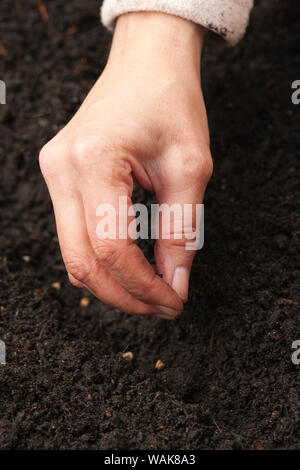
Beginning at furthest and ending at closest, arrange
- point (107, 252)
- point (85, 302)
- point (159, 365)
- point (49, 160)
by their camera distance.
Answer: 1. point (85, 302)
2. point (159, 365)
3. point (49, 160)
4. point (107, 252)

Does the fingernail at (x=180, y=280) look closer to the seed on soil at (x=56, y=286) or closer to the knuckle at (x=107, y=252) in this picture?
the knuckle at (x=107, y=252)

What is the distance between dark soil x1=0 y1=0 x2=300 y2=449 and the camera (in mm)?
1099

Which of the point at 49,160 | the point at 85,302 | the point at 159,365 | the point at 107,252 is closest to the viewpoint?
the point at 107,252

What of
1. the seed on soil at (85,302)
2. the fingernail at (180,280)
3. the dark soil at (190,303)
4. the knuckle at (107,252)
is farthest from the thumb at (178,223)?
the seed on soil at (85,302)

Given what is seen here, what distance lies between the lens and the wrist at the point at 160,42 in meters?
1.17

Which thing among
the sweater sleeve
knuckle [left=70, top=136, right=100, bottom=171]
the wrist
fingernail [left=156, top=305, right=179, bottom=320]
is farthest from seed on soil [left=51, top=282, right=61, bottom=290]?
the sweater sleeve

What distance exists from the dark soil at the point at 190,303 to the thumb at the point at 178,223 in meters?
0.24

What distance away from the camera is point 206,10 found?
1180mm

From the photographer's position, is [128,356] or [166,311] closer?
[166,311]

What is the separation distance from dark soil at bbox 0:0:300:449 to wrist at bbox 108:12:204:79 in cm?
40

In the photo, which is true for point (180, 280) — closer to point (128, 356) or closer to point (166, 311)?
point (166, 311)

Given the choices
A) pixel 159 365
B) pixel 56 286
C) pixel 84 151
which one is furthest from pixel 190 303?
pixel 84 151

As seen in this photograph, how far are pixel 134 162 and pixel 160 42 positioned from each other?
331 mm
